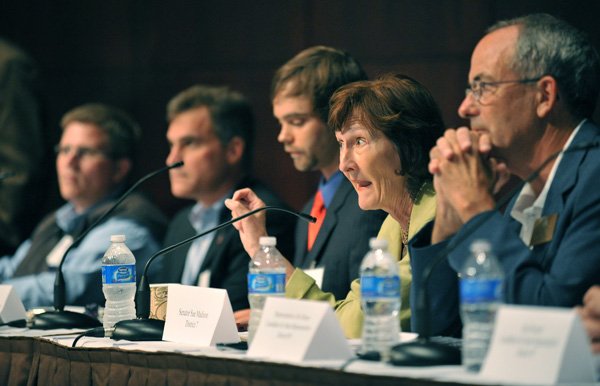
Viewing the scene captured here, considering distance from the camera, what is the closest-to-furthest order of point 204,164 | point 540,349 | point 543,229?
point 540,349 → point 543,229 → point 204,164

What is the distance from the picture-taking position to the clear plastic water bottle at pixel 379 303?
7.14ft

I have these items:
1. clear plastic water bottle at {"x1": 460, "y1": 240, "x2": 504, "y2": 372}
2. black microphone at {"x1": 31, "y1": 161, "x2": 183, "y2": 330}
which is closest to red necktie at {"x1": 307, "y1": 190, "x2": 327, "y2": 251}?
black microphone at {"x1": 31, "y1": 161, "x2": 183, "y2": 330}

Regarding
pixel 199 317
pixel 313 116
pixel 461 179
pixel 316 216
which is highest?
pixel 313 116

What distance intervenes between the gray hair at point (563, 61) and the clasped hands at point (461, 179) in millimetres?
285

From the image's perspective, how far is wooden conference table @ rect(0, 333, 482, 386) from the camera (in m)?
1.95

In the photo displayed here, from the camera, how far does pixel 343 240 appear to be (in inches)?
131

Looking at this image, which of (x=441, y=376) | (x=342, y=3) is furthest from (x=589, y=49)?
(x=342, y=3)

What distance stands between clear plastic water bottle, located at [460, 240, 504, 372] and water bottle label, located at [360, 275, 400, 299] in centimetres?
24

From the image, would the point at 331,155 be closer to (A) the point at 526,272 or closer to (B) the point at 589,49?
(B) the point at 589,49

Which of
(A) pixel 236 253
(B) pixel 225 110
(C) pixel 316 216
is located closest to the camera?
(C) pixel 316 216

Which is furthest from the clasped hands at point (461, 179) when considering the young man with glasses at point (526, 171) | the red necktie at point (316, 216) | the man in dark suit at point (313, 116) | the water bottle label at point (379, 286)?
the red necktie at point (316, 216)

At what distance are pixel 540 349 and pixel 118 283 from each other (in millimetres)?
1451

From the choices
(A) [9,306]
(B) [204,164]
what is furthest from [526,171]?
(B) [204,164]

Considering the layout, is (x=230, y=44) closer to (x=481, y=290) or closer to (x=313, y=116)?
(x=313, y=116)
